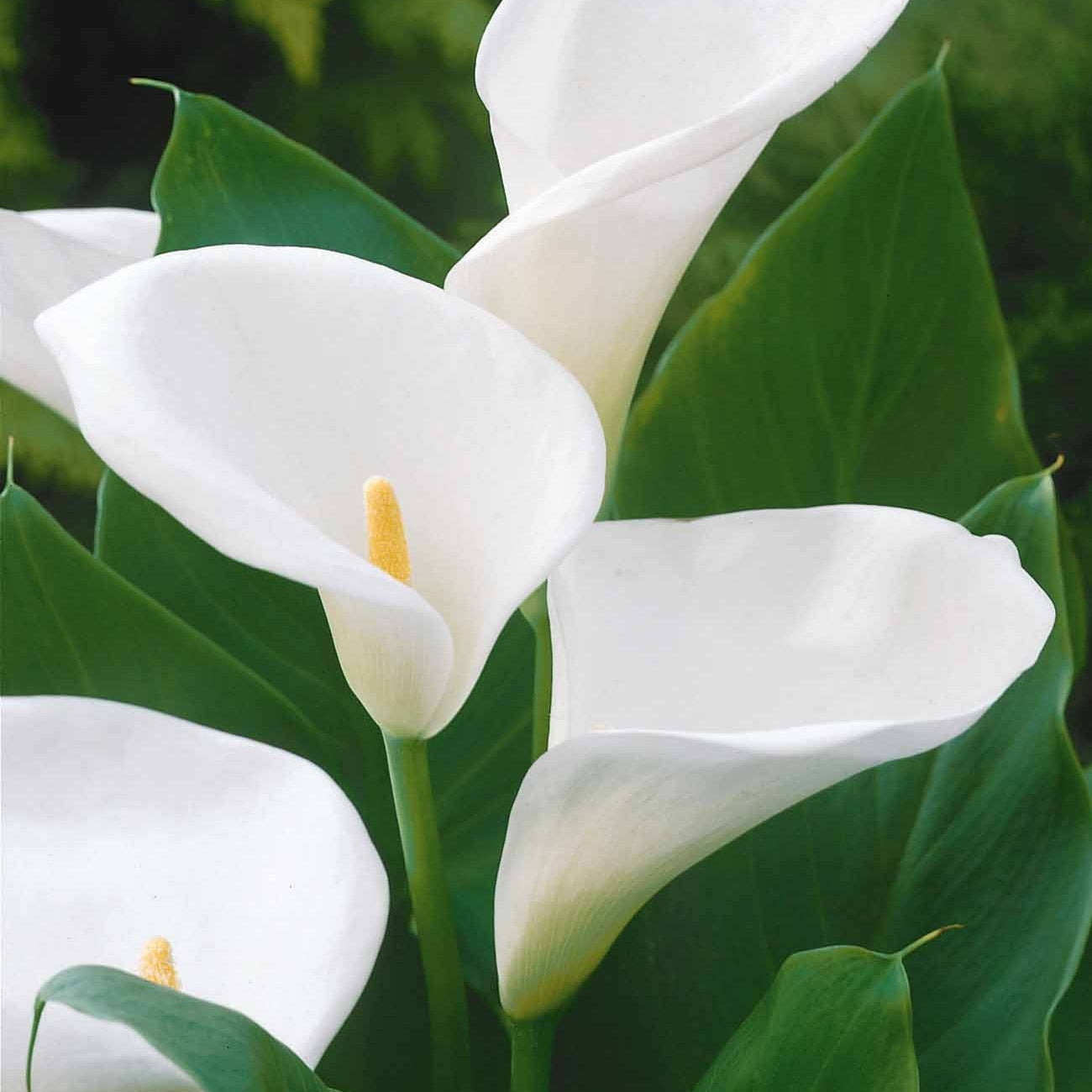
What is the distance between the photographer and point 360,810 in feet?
1.36

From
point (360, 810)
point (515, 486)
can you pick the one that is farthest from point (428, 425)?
point (360, 810)

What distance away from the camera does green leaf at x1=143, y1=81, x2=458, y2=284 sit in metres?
0.44

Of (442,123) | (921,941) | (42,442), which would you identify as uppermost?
(921,941)

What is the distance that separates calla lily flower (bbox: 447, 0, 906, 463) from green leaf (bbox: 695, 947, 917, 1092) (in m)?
0.13

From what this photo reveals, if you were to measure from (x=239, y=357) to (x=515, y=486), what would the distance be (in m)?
0.06

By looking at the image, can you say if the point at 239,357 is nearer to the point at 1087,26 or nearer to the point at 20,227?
the point at 20,227

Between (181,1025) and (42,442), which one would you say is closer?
(181,1025)

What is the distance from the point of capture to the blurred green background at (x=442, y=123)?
105cm

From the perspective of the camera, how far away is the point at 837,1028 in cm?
27

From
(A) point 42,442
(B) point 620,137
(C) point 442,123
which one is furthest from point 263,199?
(C) point 442,123

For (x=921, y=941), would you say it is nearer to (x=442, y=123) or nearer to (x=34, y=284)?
(x=34, y=284)

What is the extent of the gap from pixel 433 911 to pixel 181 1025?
0.10 meters

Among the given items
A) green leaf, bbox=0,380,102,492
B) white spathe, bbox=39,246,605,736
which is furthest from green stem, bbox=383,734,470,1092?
green leaf, bbox=0,380,102,492

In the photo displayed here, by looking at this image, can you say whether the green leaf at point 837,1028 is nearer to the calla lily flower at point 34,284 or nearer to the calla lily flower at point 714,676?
the calla lily flower at point 714,676
